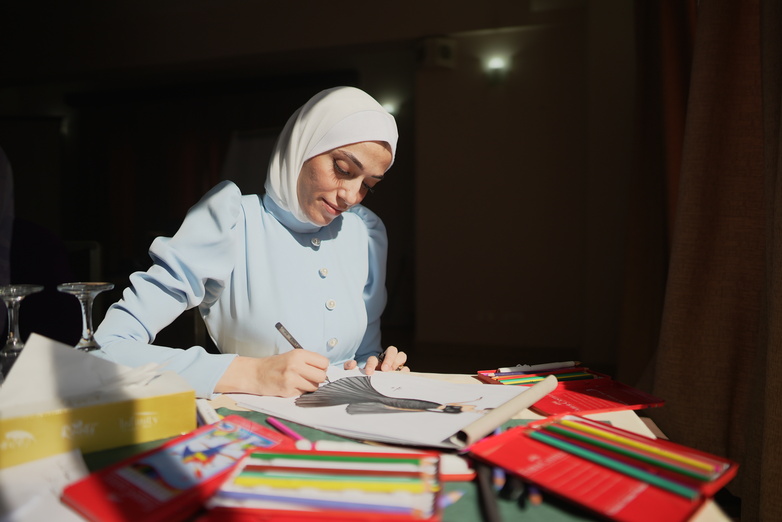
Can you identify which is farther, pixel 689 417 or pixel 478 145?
pixel 478 145

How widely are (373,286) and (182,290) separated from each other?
1.87 ft

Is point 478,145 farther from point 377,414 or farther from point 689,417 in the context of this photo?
point 377,414

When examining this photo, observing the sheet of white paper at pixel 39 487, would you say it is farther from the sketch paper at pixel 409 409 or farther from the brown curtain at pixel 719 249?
the brown curtain at pixel 719 249

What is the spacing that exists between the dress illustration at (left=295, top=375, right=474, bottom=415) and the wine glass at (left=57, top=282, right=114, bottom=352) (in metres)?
0.33

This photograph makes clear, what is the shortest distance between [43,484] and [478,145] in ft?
15.4

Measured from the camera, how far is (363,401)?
0.82m

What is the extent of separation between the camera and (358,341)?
1.39m

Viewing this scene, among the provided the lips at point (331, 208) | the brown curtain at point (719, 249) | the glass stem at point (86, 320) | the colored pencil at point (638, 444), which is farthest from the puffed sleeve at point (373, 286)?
the brown curtain at point (719, 249)

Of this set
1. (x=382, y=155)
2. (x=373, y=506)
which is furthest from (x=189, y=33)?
(x=373, y=506)

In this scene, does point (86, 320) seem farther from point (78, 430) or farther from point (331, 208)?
point (331, 208)

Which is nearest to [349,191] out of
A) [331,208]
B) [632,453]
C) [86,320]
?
[331,208]

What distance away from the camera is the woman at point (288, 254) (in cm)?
112

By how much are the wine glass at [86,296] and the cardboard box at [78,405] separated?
0.13 m

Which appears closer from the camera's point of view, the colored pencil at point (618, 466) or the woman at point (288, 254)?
the colored pencil at point (618, 466)
